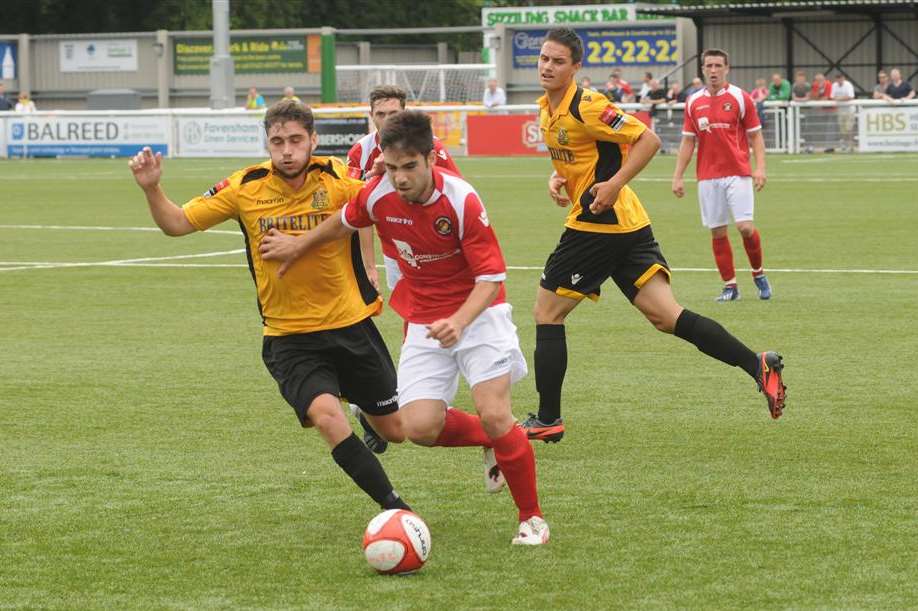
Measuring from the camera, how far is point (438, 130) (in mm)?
40844

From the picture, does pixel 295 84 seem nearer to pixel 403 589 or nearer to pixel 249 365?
pixel 249 365

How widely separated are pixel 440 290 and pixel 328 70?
1873 inches

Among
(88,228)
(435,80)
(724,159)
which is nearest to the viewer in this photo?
(724,159)

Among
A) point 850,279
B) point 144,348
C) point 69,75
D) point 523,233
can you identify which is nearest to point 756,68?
point 69,75

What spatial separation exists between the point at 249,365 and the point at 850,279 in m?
6.56

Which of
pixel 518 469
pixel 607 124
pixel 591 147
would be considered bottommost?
pixel 518 469

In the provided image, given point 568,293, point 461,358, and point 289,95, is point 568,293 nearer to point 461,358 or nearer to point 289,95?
point 461,358

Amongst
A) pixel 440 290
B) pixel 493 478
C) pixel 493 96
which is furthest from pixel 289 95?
pixel 440 290

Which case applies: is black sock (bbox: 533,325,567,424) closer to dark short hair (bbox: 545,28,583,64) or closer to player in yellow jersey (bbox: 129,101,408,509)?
dark short hair (bbox: 545,28,583,64)

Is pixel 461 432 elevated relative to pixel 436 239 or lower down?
lower down

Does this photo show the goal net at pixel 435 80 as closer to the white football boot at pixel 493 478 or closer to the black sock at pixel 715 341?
the black sock at pixel 715 341

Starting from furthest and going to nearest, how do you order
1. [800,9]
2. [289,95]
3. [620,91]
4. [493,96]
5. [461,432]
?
[800,9], [493,96], [620,91], [289,95], [461,432]

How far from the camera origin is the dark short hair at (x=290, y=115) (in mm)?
6473

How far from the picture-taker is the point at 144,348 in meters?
11.8
